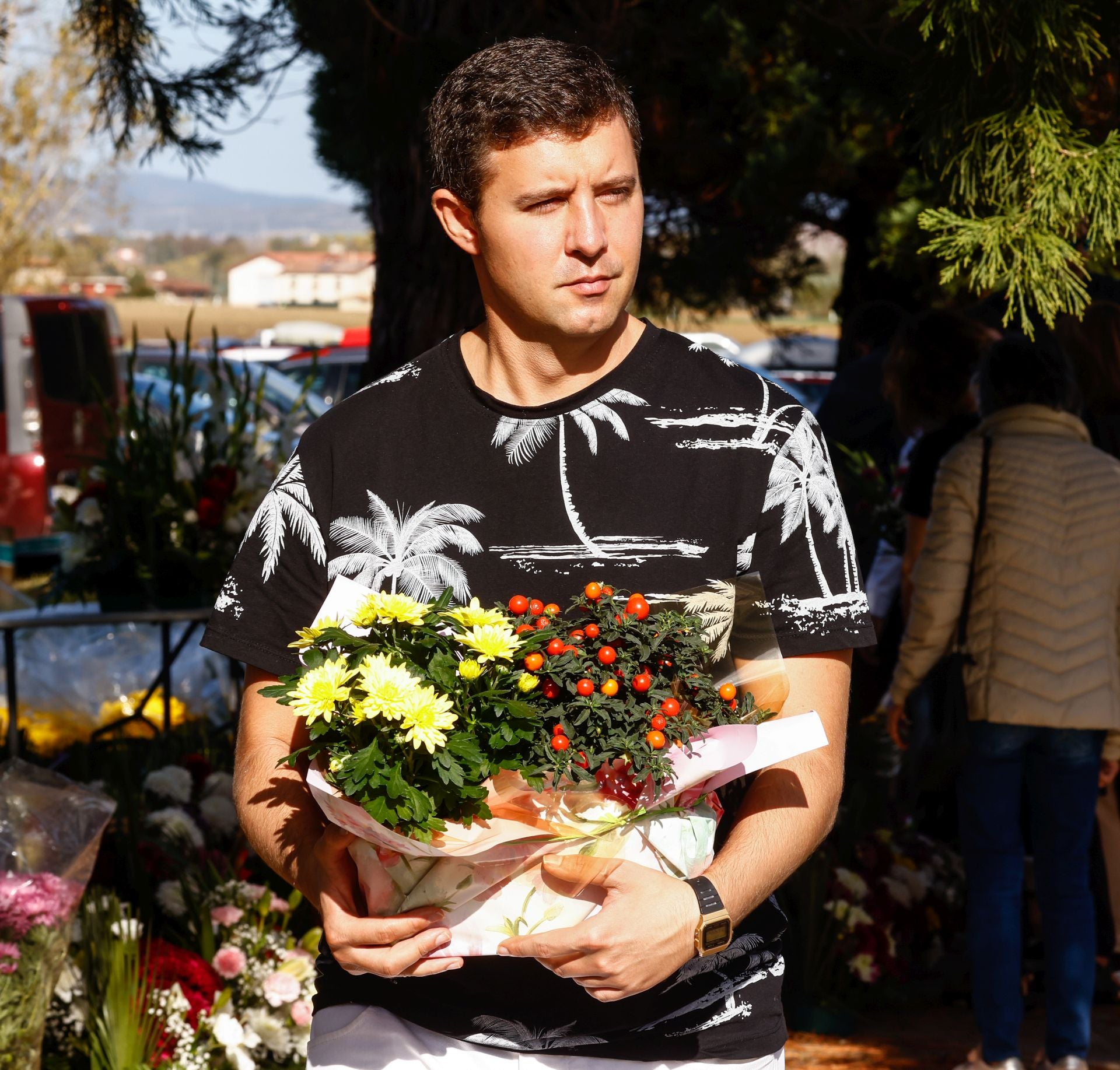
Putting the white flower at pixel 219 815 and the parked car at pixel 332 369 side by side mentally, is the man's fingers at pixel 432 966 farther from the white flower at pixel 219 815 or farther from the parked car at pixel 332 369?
the parked car at pixel 332 369

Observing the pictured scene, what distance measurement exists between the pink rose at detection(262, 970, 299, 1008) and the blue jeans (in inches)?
70.7

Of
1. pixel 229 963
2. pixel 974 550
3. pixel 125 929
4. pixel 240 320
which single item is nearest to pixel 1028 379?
pixel 974 550

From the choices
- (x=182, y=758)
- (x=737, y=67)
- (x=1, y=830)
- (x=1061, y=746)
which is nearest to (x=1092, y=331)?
(x=1061, y=746)

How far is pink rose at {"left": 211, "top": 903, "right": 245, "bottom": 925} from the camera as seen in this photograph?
3.58m

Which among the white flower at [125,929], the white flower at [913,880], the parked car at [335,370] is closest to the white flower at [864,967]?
the white flower at [913,880]

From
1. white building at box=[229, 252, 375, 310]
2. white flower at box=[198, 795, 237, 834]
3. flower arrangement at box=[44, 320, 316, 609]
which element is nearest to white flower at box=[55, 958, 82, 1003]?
white flower at box=[198, 795, 237, 834]

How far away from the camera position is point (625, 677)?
1568 millimetres

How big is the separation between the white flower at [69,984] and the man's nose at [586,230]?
2.28 m

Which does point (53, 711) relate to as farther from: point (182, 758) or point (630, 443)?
point (630, 443)

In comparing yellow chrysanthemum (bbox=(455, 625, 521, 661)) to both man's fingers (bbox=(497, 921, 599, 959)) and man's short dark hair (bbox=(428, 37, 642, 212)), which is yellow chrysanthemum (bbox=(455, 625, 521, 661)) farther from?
man's short dark hair (bbox=(428, 37, 642, 212))

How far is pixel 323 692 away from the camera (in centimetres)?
154

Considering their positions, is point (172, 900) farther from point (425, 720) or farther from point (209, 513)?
point (425, 720)

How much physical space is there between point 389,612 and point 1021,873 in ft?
9.30

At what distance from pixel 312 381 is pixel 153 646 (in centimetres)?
179
